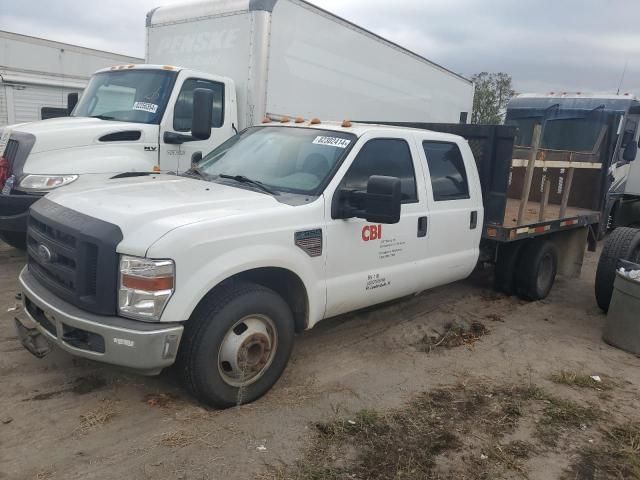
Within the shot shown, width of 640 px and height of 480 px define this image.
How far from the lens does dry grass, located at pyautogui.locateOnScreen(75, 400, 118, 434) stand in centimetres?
323

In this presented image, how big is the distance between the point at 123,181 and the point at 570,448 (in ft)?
11.9

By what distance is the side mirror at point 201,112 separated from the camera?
604cm

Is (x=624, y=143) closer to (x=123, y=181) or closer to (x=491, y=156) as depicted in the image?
(x=491, y=156)

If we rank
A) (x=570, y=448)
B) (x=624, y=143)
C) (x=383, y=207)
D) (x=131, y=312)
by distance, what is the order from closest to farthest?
(x=131, y=312)
(x=570, y=448)
(x=383, y=207)
(x=624, y=143)

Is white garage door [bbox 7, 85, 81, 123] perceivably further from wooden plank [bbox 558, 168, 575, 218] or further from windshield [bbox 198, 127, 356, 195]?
wooden plank [bbox 558, 168, 575, 218]

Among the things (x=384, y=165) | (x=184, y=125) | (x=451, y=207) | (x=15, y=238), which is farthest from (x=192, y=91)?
(x=451, y=207)

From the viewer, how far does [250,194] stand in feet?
12.5

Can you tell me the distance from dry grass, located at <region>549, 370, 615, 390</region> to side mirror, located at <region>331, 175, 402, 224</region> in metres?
1.98

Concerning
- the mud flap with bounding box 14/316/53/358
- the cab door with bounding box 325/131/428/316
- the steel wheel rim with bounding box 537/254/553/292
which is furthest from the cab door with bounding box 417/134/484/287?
the mud flap with bounding box 14/316/53/358

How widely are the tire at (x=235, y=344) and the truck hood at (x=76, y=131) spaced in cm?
353

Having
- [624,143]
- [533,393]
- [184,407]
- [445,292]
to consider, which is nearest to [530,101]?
[624,143]

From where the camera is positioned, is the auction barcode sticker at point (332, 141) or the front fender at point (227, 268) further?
the auction barcode sticker at point (332, 141)

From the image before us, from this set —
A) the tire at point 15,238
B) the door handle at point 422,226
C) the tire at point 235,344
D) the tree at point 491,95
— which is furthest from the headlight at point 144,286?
the tree at point 491,95

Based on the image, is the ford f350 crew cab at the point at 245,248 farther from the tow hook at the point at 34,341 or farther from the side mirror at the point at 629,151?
the side mirror at the point at 629,151
